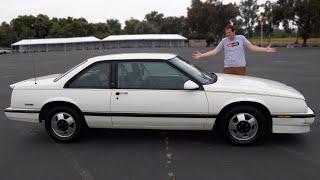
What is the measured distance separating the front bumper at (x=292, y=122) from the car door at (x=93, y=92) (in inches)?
94.2

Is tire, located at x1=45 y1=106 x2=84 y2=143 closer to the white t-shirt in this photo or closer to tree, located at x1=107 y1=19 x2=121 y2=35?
the white t-shirt

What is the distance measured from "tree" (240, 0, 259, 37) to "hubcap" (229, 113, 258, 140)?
408ft

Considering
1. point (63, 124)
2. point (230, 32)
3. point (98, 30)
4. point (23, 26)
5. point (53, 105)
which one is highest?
point (23, 26)

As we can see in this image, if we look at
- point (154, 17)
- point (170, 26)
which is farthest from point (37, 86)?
point (154, 17)

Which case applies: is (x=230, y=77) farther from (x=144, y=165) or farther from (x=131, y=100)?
(x=144, y=165)

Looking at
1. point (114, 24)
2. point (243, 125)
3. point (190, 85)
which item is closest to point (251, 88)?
point (243, 125)

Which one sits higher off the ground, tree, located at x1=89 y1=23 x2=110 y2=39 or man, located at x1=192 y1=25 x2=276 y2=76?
tree, located at x1=89 y1=23 x2=110 y2=39

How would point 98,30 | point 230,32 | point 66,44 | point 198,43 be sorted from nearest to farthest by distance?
point 230,32 < point 66,44 < point 198,43 < point 98,30

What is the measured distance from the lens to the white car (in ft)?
19.8

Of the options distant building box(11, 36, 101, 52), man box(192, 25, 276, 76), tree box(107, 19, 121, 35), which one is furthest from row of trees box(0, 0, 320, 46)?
man box(192, 25, 276, 76)

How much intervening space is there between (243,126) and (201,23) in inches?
3597

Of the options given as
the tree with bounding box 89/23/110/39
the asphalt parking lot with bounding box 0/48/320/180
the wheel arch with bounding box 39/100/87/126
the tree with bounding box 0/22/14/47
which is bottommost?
the asphalt parking lot with bounding box 0/48/320/180

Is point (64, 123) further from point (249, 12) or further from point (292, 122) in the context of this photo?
point (249, 12)

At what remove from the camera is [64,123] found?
6.53 metres
